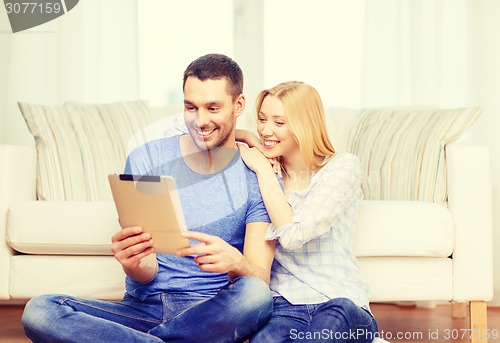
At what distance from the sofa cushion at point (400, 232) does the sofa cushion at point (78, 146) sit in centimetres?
89

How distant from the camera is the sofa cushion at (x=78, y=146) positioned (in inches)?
93.5

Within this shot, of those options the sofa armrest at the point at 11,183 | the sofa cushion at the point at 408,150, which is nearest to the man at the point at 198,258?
the sofa armrest at the point at 11,183

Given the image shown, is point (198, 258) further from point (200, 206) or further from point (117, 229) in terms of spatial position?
point (117, 229)

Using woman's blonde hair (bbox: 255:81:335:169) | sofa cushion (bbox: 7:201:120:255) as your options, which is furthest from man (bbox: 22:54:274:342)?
sofa cushion (bbox: 7:201:120:255)

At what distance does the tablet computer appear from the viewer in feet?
4.45

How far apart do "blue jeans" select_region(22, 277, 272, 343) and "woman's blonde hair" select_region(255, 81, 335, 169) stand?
1.29ft

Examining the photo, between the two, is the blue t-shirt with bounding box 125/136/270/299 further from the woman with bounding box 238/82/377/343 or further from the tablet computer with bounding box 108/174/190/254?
the tablet computer with bounding box 108/174/190/254

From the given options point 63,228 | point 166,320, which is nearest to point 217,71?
point 166,320

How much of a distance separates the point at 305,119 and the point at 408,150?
797 mm

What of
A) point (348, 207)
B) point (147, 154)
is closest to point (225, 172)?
point (147, 154)

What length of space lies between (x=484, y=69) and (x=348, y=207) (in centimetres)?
169

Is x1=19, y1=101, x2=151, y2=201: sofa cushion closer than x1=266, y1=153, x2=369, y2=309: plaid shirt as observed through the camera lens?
No

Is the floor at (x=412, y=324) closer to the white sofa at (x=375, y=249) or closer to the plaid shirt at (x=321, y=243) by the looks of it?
the white sofa at (x=375, y=249)

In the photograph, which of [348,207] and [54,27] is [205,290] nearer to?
[348,207]
